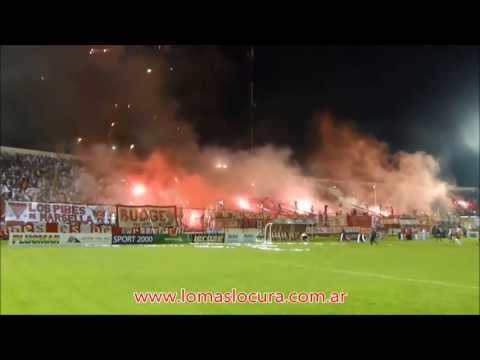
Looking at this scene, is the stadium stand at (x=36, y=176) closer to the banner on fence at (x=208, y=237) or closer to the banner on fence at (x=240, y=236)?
the banner on fence at (x=208, y=237)

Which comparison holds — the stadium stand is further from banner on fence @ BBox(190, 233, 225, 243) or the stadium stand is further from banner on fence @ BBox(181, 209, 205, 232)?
banner on fence @ BBox(190, 233, 225, 243)

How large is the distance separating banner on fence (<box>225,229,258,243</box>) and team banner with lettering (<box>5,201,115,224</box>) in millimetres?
7992

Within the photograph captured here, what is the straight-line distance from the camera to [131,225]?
102 ft

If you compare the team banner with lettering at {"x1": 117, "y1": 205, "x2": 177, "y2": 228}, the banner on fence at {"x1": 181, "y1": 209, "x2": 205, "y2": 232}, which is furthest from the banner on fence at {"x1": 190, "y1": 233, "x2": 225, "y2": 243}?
the team banner with lettering at {"x1": 117, "y1": 205, "x2": 177, "y2": 228}

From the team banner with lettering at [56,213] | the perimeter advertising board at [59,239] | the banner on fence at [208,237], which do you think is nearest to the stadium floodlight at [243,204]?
the banner on fence at [208,237]

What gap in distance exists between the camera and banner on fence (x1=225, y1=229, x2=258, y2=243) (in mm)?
34156

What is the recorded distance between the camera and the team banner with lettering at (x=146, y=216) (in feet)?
102

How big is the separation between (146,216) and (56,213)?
540cm

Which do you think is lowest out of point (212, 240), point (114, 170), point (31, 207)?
point (212, 240)

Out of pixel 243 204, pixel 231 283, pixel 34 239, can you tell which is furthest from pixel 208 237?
pixel 231 283

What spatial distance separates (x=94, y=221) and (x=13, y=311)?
73.9 feet

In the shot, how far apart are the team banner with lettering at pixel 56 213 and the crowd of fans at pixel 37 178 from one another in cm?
436
